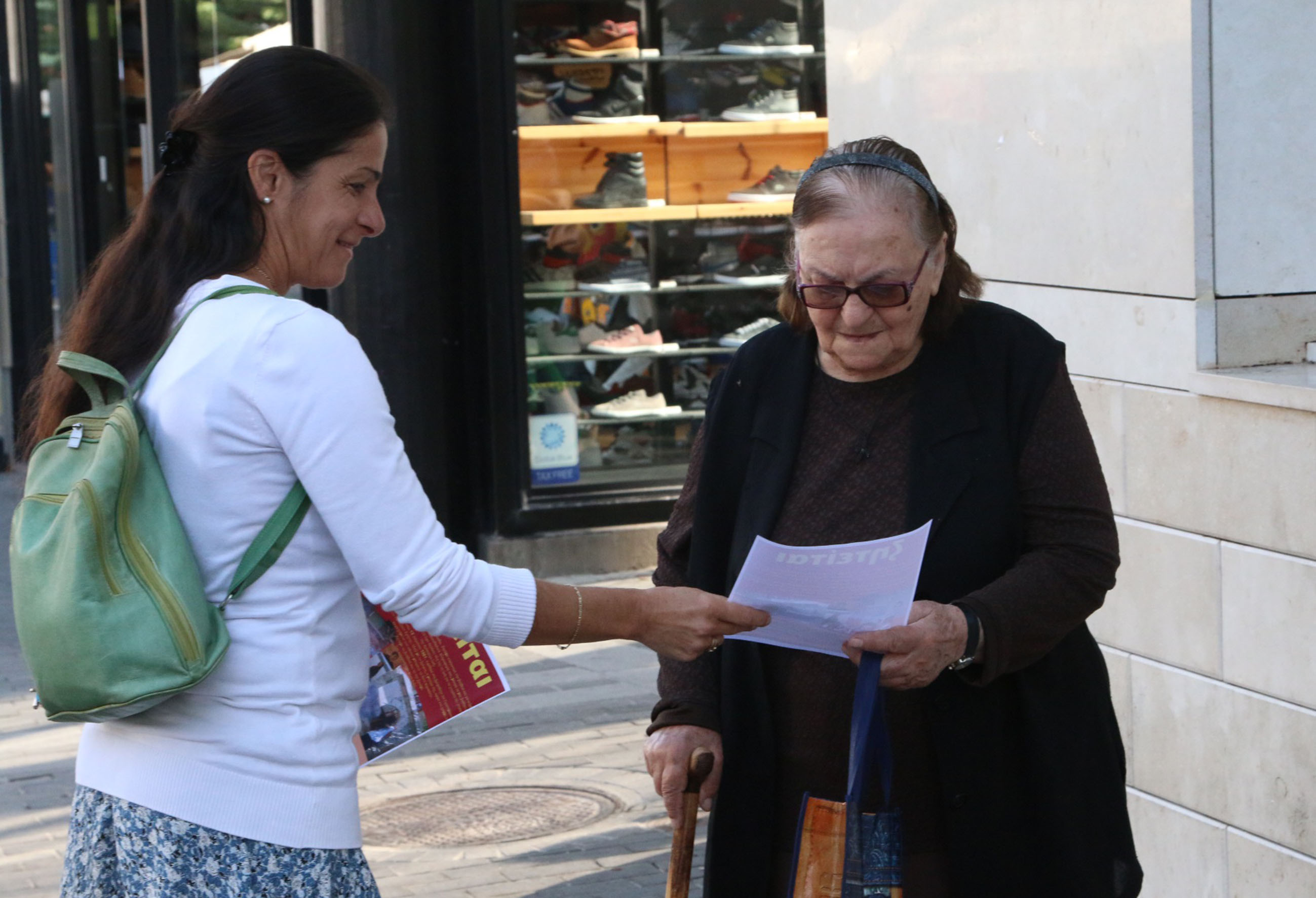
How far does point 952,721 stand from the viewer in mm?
2695

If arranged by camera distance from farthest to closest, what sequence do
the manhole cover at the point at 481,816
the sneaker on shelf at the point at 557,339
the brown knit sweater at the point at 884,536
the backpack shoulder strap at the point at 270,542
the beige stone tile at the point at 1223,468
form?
the sneaker on shelf at the point at 557,339, the manhole cover at the point at 481,816, the beige stone tile at the point at 1223,468, the brown knit sweater at the point at 884,536, the backpack shoulder strap at the point at 270,542

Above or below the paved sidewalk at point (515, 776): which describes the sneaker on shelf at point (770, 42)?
above

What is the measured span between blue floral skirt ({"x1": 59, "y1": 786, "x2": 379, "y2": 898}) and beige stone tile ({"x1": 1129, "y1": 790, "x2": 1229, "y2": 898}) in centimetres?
242

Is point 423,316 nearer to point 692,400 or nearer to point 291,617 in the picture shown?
point 692,400

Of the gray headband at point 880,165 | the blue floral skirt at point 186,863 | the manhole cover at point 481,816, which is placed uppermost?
the gray headband at point 880,165

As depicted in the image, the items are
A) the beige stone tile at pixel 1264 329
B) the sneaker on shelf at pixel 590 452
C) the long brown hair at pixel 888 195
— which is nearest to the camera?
the long brown hair at pixel 888 195

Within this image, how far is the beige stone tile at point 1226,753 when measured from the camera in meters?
3.75

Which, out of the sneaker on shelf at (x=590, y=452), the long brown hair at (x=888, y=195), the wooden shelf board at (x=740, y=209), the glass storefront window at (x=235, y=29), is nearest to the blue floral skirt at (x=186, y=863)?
the long brown hair at (x=888, y=195)

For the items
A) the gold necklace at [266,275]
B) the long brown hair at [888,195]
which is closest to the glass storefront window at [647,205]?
the long brown hair at [888,195]

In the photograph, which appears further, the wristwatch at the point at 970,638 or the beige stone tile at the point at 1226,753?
the beige stone tile at the point at 1226,753

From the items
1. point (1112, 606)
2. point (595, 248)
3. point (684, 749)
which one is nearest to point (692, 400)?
point (595, 248)

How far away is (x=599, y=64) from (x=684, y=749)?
6684 mm

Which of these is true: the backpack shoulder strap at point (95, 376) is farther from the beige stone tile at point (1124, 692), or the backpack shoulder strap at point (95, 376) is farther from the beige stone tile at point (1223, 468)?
the beige stone tile at point (1124, 692)

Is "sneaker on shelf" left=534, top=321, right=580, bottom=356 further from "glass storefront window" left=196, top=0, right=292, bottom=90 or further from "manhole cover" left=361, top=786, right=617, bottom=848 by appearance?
"manhole cover" left=361, top=786, right=617, bottom=848
